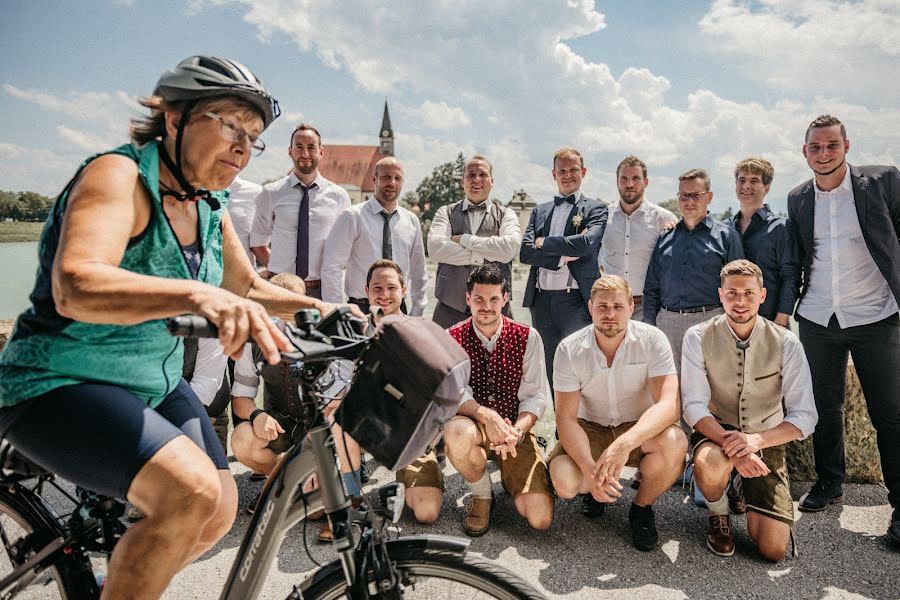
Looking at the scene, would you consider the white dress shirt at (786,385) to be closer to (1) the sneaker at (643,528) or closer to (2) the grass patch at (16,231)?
(1) the sneaker at (643,528)

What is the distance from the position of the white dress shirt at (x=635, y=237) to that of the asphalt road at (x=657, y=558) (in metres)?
2.27

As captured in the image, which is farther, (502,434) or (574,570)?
(502,434)

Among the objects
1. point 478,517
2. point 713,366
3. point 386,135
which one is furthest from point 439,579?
point 386,135

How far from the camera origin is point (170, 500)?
1.54 metres

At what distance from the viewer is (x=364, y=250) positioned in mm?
5645

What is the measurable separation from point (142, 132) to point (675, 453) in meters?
3.23

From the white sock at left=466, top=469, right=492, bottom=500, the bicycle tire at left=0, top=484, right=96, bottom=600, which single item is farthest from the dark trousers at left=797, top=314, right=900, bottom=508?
the bicycle tire at left=0, top=484, right=96, bottom=600

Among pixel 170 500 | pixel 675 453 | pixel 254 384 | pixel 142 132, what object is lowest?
pixel 675 453

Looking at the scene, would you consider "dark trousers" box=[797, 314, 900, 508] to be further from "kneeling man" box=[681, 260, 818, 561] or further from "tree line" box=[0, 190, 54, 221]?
"tree line" box=[0, 190, 54, 221]

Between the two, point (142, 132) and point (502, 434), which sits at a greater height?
point (142, 132)

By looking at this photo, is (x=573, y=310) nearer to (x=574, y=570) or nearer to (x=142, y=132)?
(x=574, y=570)

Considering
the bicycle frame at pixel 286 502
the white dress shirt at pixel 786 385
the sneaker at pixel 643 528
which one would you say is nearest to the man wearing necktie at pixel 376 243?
the white dress shirt at pixel 786 385

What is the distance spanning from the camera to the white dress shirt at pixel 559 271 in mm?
5613

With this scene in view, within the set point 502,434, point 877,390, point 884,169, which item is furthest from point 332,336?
point 884,169
